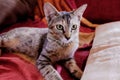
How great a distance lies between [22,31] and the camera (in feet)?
4.23

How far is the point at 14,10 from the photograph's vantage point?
150cm

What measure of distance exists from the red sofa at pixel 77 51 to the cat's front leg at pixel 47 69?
0.02 metres

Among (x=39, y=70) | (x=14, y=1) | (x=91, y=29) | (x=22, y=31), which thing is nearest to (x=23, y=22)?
(x=14, y=1)

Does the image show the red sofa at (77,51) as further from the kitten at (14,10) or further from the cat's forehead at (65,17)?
the cat's forehead at (65,17)

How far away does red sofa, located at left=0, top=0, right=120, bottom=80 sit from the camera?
1036mm

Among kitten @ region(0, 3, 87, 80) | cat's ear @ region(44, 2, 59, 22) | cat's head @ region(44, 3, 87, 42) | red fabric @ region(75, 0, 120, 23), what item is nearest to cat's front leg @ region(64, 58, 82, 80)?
kitten @ region(0, 3, 87, 80)

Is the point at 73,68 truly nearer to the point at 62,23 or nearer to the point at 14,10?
the point at 62,23

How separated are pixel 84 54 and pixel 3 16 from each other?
1.84ft

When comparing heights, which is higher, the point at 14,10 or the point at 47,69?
the point at 14,10

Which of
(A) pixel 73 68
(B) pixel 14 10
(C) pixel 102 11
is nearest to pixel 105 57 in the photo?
(A) pixel 73 68

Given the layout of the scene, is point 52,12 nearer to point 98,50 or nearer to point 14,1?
point 98,50

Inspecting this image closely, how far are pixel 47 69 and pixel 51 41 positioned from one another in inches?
6.0

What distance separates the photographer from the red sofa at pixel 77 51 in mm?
1036

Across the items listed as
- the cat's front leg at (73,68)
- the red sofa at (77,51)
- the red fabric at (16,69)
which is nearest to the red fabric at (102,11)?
the red sofa at (77,51)
